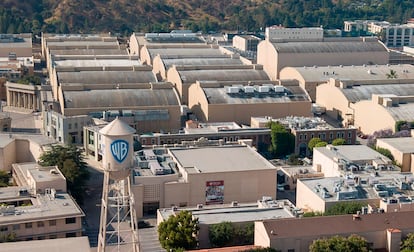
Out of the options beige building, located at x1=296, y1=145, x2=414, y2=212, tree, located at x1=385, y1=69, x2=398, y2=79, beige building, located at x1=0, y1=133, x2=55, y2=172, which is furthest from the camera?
tree, located at x1=385, y1=69, x2=398, y2=79

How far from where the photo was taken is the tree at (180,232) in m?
24.9

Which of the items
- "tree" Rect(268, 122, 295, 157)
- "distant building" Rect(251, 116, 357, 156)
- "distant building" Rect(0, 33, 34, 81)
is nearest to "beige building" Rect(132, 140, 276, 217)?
"tree" Rect(268, 122, 295, 157)

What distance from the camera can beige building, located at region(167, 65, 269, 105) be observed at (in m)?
49.6

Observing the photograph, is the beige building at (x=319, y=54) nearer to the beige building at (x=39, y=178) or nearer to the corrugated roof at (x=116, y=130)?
the beige building at (x=39, y=178)

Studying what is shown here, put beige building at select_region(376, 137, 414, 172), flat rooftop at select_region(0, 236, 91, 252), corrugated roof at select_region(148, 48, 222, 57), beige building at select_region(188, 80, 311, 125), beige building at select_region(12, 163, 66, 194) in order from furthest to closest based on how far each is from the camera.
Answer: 1. corrugated roof at select_region(148, 48, 222, 57)
2. beige building at select_region(188, 80, 311, 125)
3. beige building at select_region(376, 137, 414, 172)
4. beige building at select_region(12, 163, 66, 194)
5. flat rooftop at select_region(0, 236, 91, 252)

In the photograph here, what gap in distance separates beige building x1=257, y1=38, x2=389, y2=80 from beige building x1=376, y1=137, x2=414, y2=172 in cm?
2146

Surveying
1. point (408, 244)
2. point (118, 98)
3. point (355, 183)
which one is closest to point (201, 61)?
point (118, 98)

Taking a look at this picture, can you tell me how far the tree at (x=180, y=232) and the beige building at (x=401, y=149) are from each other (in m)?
13.3

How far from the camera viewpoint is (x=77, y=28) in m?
85.2

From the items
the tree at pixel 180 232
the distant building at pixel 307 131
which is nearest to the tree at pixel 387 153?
the distant building at pixel 307 131

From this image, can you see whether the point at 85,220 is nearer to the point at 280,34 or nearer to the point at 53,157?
the point at 53,157

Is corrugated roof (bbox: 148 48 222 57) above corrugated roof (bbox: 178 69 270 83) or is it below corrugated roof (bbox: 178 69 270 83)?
above

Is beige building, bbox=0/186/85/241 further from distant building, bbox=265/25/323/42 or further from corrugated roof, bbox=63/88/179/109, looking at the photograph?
distant building, bbox=265/25/323/42

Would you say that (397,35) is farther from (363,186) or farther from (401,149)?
(363,186)
